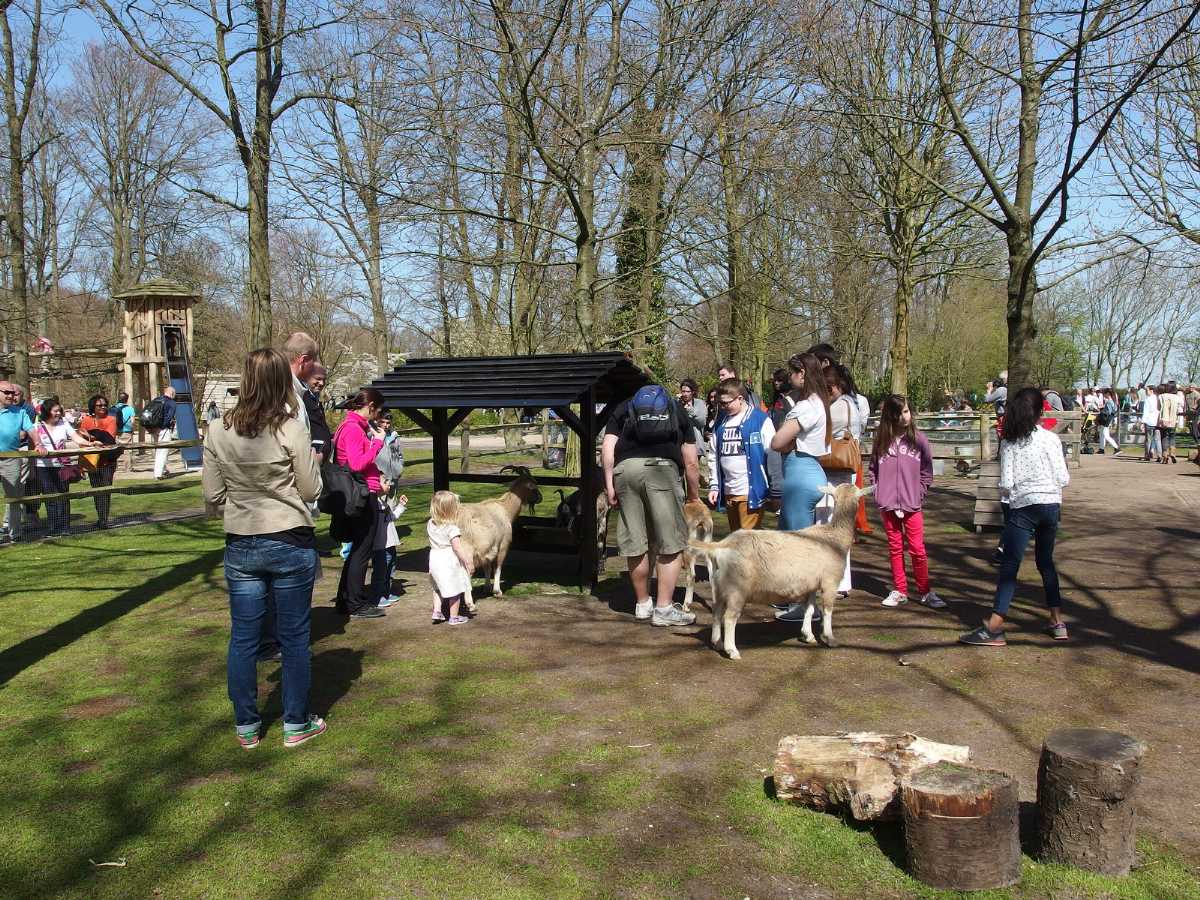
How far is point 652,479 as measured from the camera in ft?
22.5

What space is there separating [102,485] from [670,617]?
379 inches

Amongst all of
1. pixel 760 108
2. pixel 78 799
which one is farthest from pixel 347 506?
pixel 760 108

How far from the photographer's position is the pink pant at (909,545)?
24.2 feet

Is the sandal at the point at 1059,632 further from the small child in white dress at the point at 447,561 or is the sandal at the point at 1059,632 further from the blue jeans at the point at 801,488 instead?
the small child in white dress at the point at 447,561

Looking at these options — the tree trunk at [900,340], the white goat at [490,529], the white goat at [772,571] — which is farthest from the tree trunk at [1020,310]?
the tree trunk at [900,340]

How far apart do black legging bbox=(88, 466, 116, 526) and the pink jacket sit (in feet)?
22.4

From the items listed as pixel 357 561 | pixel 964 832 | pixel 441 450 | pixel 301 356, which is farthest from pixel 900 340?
pixel 964 832

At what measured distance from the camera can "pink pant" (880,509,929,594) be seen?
7.36 meters

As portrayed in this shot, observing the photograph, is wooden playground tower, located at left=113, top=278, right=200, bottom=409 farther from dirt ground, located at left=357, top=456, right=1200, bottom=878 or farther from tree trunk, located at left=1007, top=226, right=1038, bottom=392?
tree trunk, located at left=1007, top=226, right=1038, bottom=392

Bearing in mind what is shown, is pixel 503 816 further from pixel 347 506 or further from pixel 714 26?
pixel 714 26

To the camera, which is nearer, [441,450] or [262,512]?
[262,512]

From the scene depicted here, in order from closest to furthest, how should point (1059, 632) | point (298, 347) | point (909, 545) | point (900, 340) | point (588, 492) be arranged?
1. point (298, 347)
2. point (1059, 632)
3. point (909, 545)
4. point (588, 492)
5. point (900, 340)

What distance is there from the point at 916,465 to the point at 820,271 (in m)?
12.7

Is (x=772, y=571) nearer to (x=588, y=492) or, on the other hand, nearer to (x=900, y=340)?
(x=588, y=492)
